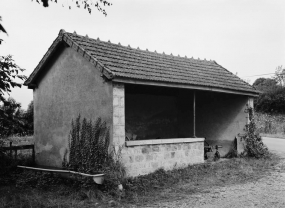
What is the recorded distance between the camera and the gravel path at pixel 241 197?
7.14 metres

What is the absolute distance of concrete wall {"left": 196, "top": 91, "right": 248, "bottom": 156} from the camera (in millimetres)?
13750

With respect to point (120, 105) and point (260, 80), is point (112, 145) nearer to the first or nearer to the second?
point (120, 105)

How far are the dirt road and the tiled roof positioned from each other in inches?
142

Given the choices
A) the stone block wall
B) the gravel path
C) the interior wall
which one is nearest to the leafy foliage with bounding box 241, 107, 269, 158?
the interior wall

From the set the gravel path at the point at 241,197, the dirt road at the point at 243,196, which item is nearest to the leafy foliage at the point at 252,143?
the dirt road at the point at 243,196

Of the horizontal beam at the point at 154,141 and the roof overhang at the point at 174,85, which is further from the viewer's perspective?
the horizontal beam at the point at 154,141

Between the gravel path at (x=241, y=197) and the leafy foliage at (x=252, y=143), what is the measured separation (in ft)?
12.2

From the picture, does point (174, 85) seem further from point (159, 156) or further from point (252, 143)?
point (252, 143)

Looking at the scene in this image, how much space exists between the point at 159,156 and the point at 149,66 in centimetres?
297

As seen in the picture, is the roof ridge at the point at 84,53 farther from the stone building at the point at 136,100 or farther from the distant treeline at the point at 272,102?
the distant treeline at the point at 272,102

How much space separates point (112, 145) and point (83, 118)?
62.4 inches

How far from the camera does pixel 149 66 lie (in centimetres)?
1108

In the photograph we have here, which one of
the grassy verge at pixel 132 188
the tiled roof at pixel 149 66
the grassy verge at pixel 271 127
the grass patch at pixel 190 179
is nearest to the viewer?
the grassy verge at pixel 132 188

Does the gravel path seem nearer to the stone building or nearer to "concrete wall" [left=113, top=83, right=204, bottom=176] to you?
"concrete wall" [left=113, top=83, right=204, bottom=176]
